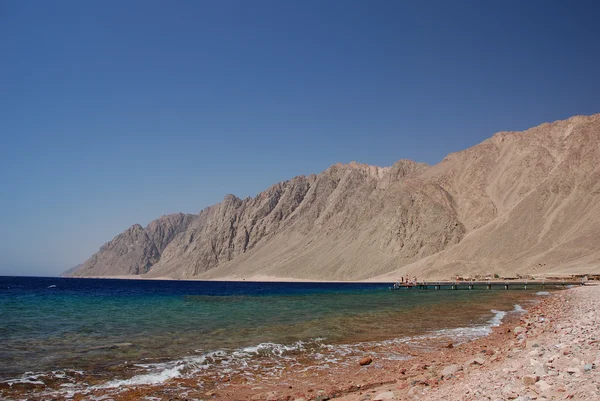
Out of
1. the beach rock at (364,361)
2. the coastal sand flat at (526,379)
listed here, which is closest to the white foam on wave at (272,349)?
the beach rock at (364,361)

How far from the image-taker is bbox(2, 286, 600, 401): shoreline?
334 inches

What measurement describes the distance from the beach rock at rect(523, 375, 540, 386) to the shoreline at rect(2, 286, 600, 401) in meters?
0.02

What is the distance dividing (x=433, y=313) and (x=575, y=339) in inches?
905

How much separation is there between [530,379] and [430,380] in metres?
3.15

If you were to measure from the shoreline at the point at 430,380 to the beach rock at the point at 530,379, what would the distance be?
0.02 meters

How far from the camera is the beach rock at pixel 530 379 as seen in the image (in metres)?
8.48

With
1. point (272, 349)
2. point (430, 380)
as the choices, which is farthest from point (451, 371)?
point (272, 349)

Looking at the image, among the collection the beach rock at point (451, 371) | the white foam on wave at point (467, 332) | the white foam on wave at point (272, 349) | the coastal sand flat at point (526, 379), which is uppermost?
the coastal sand flat at point (526, 379)

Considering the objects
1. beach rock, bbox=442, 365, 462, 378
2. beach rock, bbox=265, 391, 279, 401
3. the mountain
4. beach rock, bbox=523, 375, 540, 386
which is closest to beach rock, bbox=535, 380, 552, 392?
beach rock, bbox=523, 375, 540, 386

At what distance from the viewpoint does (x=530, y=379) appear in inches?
336

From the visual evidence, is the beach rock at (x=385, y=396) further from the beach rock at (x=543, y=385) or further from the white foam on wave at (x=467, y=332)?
the white foam on wave at (x=467, y=332)

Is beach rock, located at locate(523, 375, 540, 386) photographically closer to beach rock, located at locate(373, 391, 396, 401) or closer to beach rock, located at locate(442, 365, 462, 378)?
beach rock, located at locate(373, 391, 396, 401)

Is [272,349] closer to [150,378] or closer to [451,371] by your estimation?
[150,378]

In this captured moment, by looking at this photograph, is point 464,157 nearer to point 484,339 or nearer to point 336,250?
point 336,250
